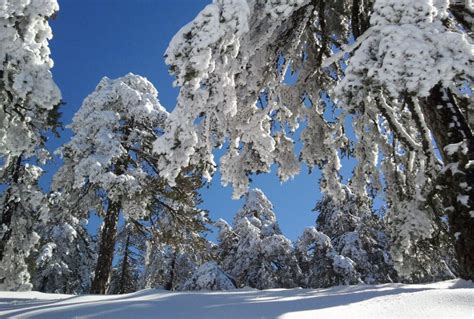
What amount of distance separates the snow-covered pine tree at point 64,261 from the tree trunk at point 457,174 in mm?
19010

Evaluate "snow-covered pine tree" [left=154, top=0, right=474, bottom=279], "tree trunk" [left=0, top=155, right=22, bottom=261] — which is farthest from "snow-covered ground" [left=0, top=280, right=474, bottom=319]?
"tree trunk" [left=0, top=155, right=22, bottom=261]

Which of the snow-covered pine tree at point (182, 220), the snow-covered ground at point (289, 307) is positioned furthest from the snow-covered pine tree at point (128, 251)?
the snow-covered ground at point (289, 307)

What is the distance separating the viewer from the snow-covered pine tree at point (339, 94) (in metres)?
3.88

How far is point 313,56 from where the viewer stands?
832 centimetres

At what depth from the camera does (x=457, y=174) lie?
188 inches

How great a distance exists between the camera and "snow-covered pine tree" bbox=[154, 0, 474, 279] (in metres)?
3.88

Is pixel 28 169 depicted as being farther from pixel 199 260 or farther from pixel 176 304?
pixel 176 304

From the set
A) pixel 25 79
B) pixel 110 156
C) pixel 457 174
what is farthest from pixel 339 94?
pixel 110 156

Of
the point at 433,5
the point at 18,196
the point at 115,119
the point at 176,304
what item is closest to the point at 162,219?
the point at 115,119

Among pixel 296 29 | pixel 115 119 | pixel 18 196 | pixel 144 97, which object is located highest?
pixel 144 97

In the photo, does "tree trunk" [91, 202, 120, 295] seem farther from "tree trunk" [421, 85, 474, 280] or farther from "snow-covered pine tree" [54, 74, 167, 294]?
"tree trunk" [421, 85, 474, 280]

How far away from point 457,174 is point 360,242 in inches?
712

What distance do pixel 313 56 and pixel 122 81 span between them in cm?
814

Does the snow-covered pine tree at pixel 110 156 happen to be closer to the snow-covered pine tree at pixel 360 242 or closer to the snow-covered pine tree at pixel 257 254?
the snow-covered pine tree at pixel 257 254
